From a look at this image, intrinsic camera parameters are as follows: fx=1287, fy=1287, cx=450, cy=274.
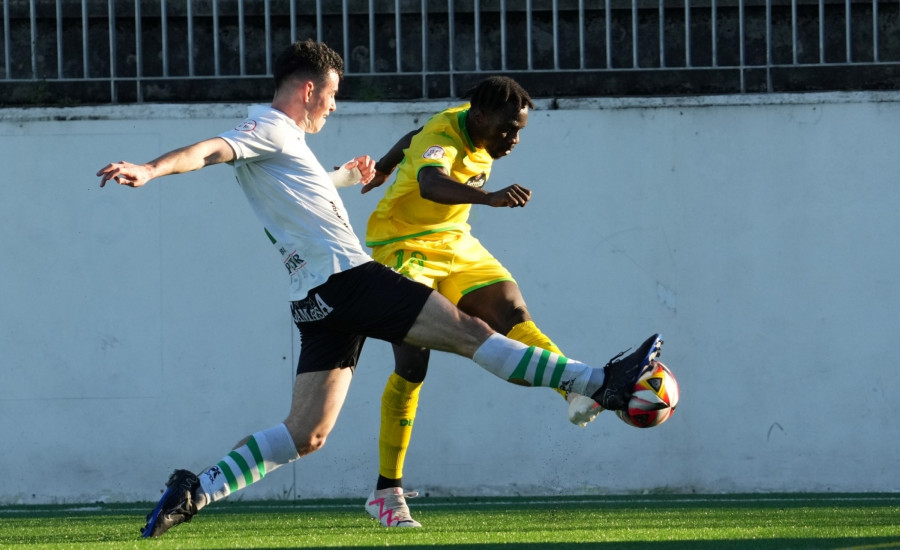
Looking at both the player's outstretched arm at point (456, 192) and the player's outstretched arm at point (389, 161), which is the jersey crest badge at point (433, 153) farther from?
the player's outstretched arm at point (389, 161)

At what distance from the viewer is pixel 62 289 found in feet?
28.3

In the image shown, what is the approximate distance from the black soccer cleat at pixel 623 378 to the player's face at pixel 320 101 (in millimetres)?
1481

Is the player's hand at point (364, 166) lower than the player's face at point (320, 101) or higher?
lower

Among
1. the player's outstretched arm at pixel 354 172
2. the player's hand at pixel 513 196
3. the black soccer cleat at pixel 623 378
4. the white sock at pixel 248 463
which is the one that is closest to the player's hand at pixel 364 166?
the player's outstretched arm at pixel 354 172

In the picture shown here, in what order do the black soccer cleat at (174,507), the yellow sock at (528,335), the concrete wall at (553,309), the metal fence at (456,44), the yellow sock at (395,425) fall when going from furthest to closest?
the metal fence at (456,44), the concrete wall at (553,309), the yellow sock at (395,425), the yellow sock at (528,335), the black soccer cleat at (174,507)

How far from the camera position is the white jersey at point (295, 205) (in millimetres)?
4633

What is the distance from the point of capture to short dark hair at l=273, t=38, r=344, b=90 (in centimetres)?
491

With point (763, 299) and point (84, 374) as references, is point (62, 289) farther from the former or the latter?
point (763, 299)

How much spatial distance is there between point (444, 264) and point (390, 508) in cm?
113

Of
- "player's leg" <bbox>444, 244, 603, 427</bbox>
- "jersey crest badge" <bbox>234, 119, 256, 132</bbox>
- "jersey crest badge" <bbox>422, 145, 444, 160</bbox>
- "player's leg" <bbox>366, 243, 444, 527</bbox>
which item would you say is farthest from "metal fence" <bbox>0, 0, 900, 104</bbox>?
"jersey crest badge" <bbox>234, 119, 256, 132</bbox>

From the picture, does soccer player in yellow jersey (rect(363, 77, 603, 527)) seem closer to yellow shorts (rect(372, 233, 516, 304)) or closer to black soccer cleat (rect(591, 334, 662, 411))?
yellow shorts (rect(372, 233, 516, 304))

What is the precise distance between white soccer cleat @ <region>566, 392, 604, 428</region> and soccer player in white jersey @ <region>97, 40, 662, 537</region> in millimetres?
358

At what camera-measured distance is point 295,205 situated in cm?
468

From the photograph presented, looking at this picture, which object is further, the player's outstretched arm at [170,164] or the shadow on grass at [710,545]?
the shadow on grass at [710,545]
